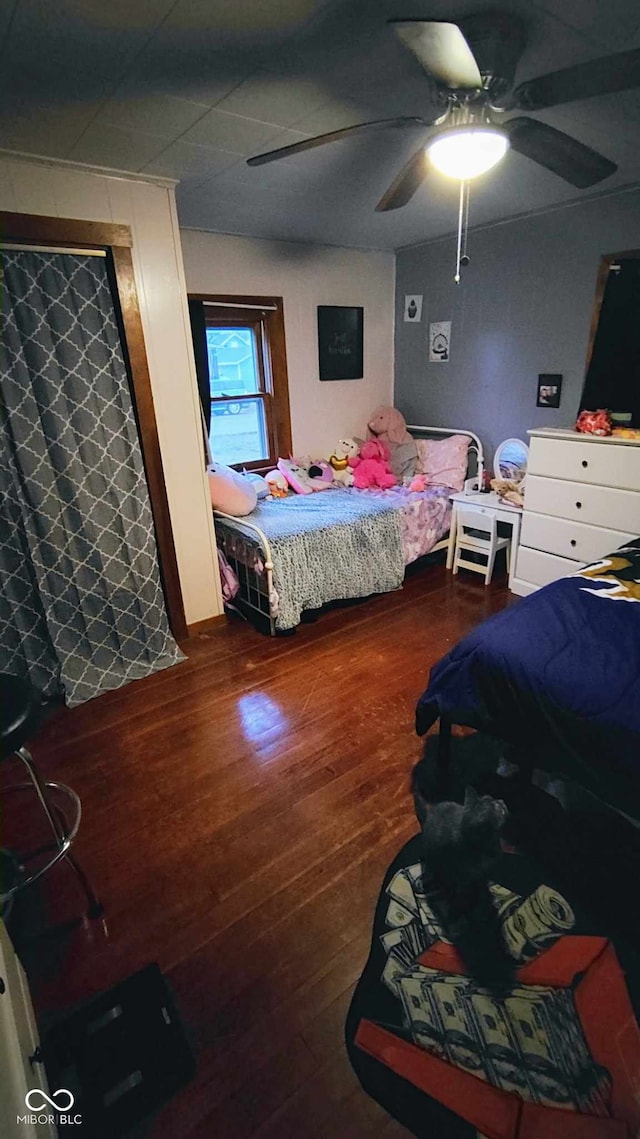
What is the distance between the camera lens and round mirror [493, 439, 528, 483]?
12.6 ft

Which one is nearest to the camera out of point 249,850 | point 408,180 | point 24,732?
point 24,732

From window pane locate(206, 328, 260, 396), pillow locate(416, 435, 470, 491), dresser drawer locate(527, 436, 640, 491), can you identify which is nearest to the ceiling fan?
dresser drawer locate(527, 436, 640, 491)

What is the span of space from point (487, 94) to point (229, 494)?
229 centimetres

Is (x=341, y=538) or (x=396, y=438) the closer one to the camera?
(x=341, y=538)

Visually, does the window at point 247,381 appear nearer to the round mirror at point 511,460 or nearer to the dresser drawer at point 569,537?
the round mirror at point 511,460

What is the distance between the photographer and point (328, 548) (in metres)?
3.27

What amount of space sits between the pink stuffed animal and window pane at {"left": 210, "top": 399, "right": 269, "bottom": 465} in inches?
29.8

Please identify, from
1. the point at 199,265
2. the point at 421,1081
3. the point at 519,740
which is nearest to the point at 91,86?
the point at 199,265

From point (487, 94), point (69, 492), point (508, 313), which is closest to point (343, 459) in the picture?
point (508, 313)

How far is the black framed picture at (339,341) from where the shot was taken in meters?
4.22

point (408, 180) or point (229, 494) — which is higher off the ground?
point (408, 180)

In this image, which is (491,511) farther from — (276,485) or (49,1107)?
(49,1107)

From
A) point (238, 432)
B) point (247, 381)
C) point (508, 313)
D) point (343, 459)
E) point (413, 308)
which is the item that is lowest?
point (343, 459)

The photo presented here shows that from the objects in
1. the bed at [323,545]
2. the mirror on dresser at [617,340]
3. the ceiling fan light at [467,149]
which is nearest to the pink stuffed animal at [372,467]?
the bed at [323,545]
